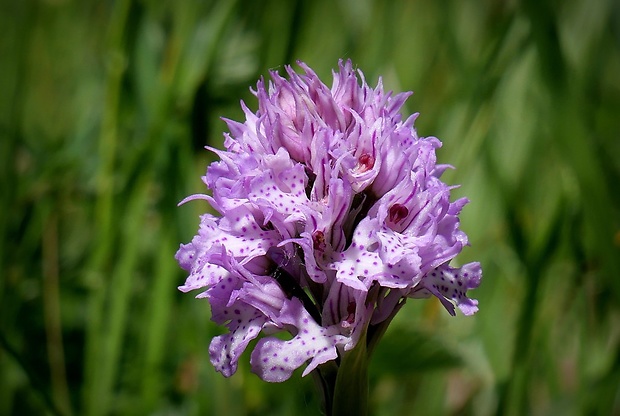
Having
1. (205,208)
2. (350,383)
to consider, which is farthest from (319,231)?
(205,208)

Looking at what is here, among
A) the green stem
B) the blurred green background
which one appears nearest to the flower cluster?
the green stem

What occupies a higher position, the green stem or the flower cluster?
the flower cluster

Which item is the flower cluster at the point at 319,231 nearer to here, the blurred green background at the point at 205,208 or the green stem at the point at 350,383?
the green stem at the point at 350,383

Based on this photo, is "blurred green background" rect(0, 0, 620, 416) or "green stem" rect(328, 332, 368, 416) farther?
"blurred green background" rect(0, 0, 620, 416)

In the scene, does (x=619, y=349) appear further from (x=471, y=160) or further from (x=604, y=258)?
(x=471, y=160)

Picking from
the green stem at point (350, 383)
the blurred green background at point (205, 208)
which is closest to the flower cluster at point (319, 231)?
the green stem at point (350, 383)

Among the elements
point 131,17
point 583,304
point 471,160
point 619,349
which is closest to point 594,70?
point 471,160

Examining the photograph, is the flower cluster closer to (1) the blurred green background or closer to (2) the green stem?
(2) the green stem
